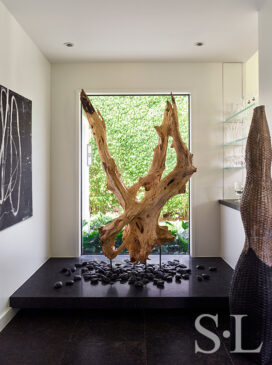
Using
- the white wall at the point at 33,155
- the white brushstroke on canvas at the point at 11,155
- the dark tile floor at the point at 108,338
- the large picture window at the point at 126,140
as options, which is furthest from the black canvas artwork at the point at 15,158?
the large picture window at the point at 126,140

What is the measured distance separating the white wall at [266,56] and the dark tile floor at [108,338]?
5.87ft

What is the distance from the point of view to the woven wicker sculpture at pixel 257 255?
1.89m

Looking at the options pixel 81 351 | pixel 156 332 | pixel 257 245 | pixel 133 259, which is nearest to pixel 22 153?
pixel 133 259

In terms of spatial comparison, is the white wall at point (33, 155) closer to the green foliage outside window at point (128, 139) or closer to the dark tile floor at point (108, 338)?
the dark tile floor at point (108, 338)

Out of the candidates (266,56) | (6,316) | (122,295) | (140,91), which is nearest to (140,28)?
(140,91)

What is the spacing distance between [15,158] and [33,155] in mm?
537

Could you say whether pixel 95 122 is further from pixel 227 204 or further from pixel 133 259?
pixel 227 204

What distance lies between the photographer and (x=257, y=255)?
1929mm

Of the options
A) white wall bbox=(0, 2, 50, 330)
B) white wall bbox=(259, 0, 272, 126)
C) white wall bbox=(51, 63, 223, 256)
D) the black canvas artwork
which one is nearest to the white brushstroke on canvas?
the black canvas artwork

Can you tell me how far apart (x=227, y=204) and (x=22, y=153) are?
2271 mm

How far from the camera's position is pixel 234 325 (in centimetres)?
202

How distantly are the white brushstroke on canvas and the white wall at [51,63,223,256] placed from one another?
1108mm

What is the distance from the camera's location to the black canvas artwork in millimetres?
2502

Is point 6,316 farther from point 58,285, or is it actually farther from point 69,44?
point 69,44
